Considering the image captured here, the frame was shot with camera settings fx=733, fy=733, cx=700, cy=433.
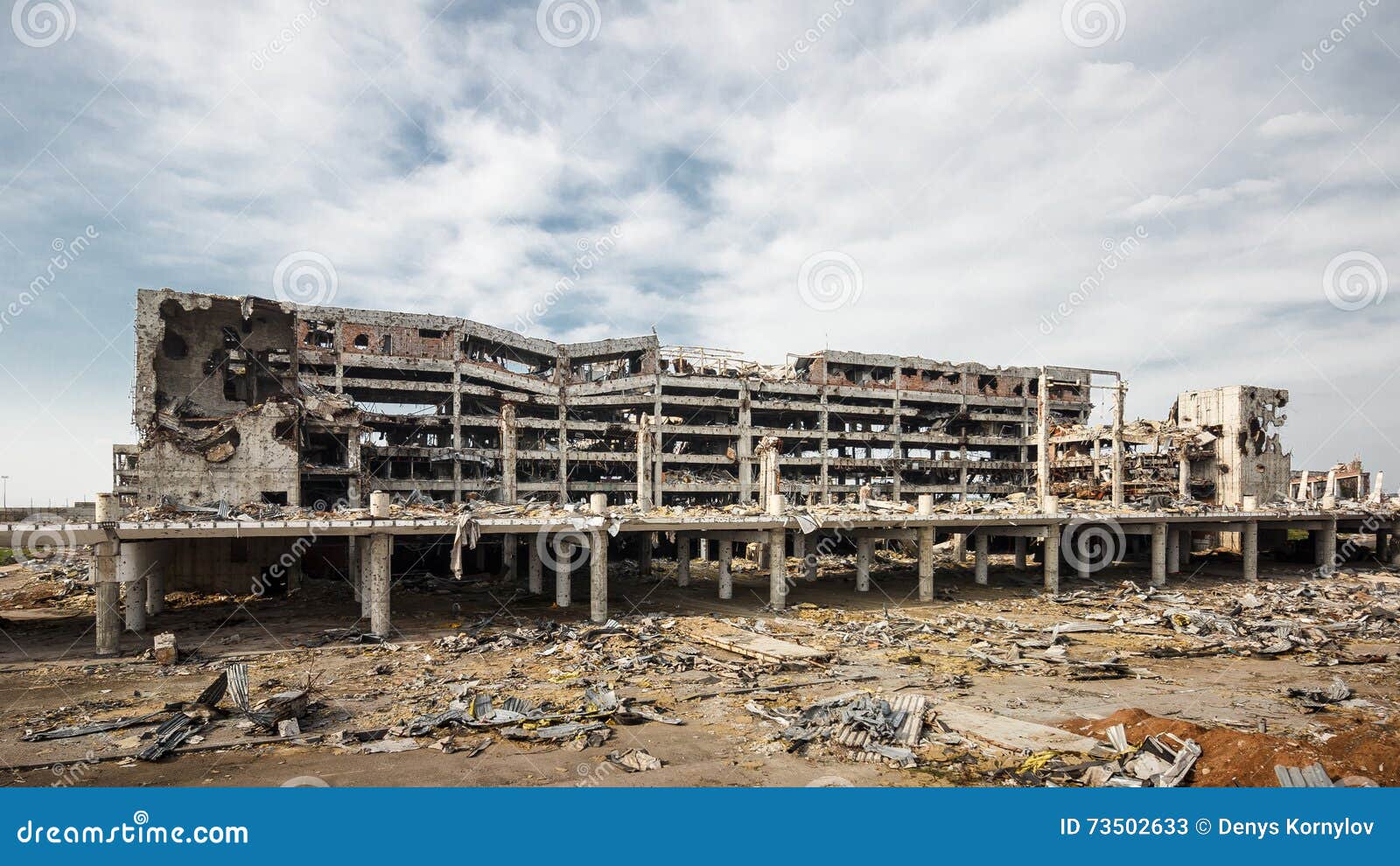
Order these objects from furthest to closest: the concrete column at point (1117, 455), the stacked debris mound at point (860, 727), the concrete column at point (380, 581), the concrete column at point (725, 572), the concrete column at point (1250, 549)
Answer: the concrete column at point (1117, 455) < the concrete column at point (1250, 549) < the concrete column at point (725, 572) < the concrete column at point (380, 581) < the stacked debris mound at point (860, 727)

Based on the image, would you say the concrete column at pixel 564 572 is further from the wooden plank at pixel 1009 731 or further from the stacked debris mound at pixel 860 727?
the wooden plank at pixel 1009 731

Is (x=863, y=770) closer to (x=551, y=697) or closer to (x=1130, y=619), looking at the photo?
(x=551, y=697)

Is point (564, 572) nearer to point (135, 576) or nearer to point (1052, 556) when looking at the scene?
point (135, 576)

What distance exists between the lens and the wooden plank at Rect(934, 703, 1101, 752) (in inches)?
478

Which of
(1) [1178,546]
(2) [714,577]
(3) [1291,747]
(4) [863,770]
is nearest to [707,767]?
(4) [863,770]

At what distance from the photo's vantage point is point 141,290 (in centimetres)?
3625

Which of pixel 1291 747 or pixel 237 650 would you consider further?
pixel 237 650

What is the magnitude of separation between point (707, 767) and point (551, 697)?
5322 mm

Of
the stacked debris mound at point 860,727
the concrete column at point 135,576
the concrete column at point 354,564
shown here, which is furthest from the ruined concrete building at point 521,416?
the stacked debris mound at point 860,727

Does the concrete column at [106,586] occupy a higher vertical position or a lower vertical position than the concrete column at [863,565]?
higher

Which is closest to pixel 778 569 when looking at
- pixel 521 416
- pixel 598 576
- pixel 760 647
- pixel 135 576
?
pixel 598 576

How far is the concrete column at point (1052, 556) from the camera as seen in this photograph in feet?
111

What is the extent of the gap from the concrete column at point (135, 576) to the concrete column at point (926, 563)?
2725 cm

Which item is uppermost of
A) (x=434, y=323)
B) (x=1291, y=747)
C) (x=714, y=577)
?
(x=434, y=323)
